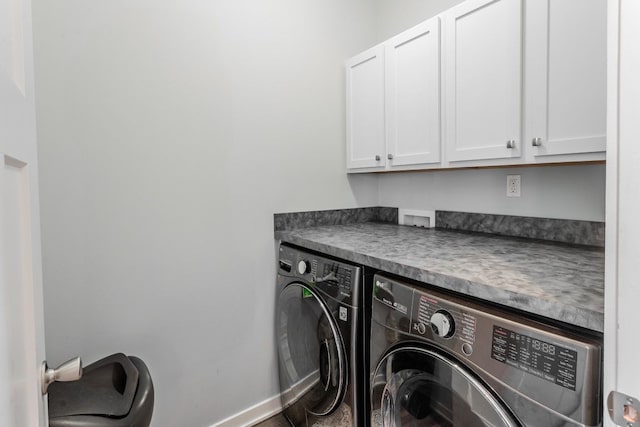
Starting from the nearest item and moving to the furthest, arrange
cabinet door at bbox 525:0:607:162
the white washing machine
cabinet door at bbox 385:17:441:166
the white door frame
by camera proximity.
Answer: the white door frame, the white washing machine, cabinet door at bbox 525:0:607:162, cabinet door at bbox 385:17:441:166

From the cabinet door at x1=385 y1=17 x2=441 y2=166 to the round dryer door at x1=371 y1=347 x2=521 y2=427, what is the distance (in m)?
1.00

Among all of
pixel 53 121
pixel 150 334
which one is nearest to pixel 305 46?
pixel 53 121

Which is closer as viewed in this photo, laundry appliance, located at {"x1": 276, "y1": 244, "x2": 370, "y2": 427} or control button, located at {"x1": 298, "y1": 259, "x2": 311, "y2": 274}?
laundry appliance, located at {"x1": 276, "y1": 244, "x2": 370, "y2": 427}

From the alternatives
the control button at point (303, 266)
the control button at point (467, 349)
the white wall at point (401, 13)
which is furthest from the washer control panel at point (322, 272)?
the white wall at point (401, 13)

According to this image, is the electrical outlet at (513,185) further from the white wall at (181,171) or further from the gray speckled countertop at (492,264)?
the white wall at (181,171)

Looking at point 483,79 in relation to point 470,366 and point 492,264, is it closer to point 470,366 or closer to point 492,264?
point 492,264

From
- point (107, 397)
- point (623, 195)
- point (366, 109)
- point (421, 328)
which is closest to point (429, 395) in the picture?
point (421, 328)

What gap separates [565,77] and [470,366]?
3.56 feet

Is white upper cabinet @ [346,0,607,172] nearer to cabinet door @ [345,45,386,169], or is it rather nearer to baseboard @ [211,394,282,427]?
cabinet door @ [345,45,386,169]

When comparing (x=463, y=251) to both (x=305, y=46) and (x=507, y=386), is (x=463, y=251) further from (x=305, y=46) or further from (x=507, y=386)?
(x=305, y=46)

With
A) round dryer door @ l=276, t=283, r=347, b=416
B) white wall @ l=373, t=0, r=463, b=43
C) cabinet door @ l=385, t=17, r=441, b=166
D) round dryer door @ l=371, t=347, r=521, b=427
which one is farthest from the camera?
white wall @ l=373, t=0, r=463, b=43

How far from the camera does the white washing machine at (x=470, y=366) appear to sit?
0.74 m

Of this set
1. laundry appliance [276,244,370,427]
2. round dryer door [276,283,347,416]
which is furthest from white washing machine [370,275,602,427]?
round dryer door [276,283,347,416]

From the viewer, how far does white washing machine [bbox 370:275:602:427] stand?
0.74 m
